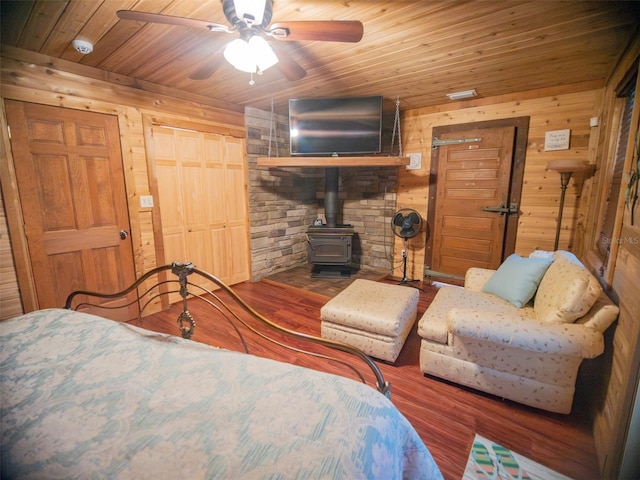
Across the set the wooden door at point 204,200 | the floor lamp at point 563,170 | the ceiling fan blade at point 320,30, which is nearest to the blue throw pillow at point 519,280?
the floor lamp at point 563,170

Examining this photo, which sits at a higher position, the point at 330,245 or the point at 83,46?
the point at 83,46

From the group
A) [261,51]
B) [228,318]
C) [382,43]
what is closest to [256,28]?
[261,51]

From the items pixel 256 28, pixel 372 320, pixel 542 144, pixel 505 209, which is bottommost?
pixel 372 320

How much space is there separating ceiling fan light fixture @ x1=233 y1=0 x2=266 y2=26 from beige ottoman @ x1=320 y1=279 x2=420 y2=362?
6.45ft

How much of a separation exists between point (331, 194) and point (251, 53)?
99.5 inches

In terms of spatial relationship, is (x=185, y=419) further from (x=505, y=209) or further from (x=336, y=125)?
(x=505, y=209)

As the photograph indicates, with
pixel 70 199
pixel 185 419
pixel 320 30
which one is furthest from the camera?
pixel 70 199

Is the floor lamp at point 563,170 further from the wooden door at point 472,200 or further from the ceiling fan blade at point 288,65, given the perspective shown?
the ceiling fan blade at point 288,65

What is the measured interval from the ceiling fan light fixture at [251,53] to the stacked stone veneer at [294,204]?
211 cm

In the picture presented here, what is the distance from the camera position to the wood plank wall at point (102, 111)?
209cm

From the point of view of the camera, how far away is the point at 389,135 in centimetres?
400

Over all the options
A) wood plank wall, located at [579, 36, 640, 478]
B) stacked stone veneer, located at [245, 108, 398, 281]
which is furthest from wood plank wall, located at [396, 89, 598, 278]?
stacked stone veneer, located at [245, 108, 398, 281]

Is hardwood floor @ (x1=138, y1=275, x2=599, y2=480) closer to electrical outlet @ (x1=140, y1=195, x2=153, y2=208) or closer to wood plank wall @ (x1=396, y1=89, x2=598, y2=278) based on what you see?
electrical outlet @ (x1=140, y1=195, x2=153, y2=208)

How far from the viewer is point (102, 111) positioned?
250 centimetres
